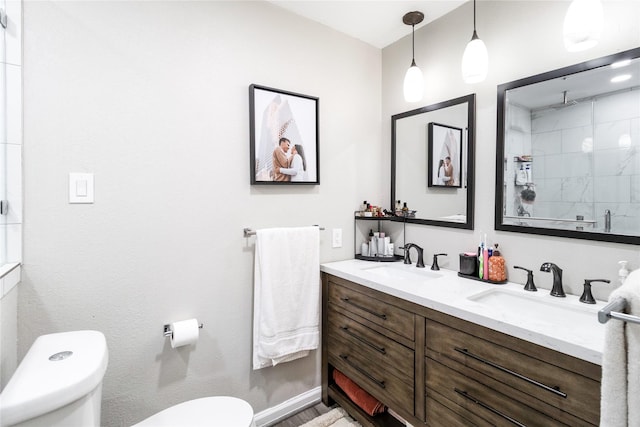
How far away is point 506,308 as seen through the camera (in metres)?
1.43

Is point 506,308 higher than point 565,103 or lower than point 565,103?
lower

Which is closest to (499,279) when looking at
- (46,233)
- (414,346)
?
(414,346)

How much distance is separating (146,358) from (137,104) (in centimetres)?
118

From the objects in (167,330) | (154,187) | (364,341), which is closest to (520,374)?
(364,341)

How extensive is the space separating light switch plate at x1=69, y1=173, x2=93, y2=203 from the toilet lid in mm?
924

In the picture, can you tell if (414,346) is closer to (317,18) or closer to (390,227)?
(390,227)

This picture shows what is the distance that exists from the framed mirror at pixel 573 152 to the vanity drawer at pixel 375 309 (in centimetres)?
72

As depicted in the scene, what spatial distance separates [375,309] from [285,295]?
1.70ft

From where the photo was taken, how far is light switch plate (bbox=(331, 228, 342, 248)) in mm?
2098

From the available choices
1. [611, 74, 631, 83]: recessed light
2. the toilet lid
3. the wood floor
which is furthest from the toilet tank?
[611, 74, 631, 83]: recessed light

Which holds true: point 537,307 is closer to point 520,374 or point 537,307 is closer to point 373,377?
point 520,374

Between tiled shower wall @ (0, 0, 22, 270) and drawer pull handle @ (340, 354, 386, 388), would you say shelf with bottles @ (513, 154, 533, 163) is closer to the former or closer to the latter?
drawer pull handle @ (340, 354, 386, 388)

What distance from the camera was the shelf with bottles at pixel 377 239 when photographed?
7.03ft

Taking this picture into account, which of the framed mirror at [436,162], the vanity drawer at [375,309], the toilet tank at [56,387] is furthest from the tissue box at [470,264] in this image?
the toilet tank at [56,387]
